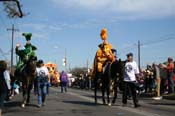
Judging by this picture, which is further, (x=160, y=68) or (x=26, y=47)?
(x=160, y=68)

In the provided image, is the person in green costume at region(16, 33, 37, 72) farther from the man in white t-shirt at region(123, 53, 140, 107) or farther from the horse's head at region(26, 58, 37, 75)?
the man in white t-shirt at region(123, 53, 140, 107)

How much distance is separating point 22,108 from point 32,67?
1.60 meters

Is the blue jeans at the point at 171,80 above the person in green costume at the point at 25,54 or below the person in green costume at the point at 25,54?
below

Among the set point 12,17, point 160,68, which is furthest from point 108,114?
point 160,68

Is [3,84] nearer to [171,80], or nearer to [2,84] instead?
[2,84]

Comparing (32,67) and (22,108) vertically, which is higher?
(32,67)

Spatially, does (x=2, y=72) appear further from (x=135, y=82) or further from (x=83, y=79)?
(x=83, y=79)

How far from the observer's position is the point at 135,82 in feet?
59.8

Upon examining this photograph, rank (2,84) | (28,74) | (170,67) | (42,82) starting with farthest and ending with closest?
(170,67) < (42,82) < (28,74) < (2,84)

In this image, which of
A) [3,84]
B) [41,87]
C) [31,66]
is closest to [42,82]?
[41,87]

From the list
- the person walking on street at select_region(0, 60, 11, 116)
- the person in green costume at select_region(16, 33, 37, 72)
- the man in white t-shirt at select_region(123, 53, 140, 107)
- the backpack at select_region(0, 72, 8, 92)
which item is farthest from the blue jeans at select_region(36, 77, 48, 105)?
the backpack at select_region(0, 72, 8, 92)

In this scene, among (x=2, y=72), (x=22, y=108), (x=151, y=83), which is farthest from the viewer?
A: (x=151, y=83)

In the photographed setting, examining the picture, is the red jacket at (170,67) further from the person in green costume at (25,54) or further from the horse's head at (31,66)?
the horse's head at (31,66)

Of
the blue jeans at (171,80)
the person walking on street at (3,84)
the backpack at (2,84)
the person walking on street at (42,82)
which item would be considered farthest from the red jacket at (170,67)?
the backpack at (2,84)
